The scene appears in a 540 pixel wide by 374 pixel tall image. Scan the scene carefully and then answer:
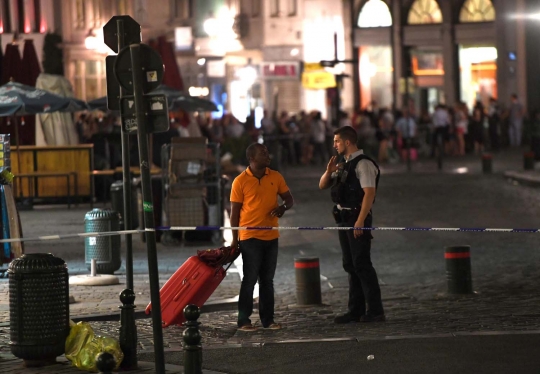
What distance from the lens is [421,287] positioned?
44.2ft

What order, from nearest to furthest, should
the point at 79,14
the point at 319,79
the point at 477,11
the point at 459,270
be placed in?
the point at 459,270 < the point at 319,79 < the point at 79,14 < the point at 477,11

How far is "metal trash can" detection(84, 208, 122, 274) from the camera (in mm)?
14547

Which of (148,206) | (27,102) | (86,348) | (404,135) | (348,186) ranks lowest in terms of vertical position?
(86,348)

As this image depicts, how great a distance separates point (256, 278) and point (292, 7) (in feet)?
131

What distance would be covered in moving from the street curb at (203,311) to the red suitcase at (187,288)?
0.66m

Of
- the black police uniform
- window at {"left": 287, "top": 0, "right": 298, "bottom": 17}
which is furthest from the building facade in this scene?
the black police uniform

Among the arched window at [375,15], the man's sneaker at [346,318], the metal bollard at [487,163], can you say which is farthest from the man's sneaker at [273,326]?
the arched window at [375,15]

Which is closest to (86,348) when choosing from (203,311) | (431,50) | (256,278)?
(256,278)

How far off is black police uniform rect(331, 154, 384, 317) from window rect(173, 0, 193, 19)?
40.2 meters

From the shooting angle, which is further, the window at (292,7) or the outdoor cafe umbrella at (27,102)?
the window at (292,7)

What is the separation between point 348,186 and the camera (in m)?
10.9

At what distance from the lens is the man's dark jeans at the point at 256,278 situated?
10.9 m

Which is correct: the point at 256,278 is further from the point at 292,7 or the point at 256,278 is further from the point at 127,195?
the point at 292,7

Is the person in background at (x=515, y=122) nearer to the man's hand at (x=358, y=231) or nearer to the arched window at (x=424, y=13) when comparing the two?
the arched window at (x=424, y=13)
